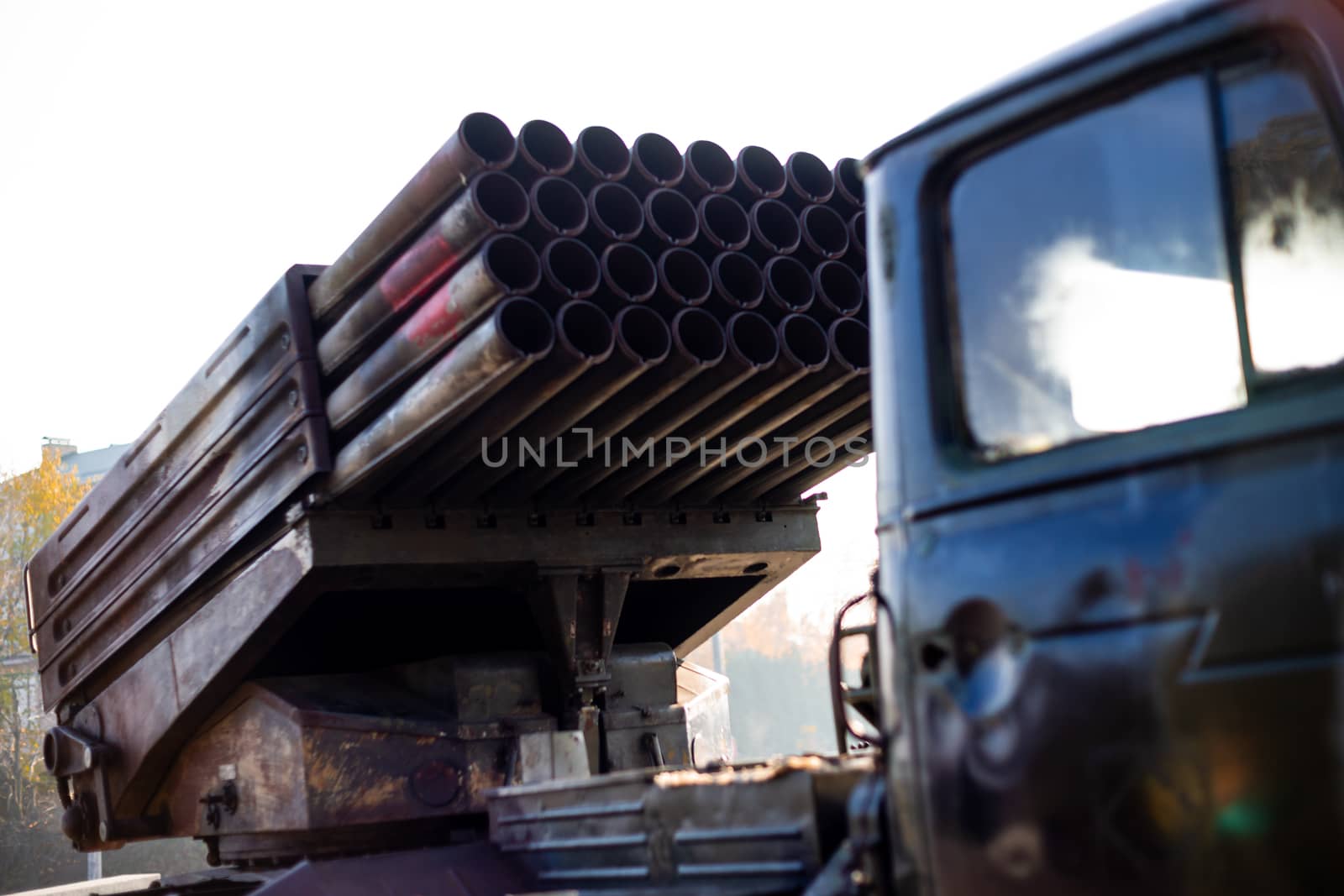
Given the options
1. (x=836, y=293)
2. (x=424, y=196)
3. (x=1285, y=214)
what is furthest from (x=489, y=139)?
(x=1285, y=214)

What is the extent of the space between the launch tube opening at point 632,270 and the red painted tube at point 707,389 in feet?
1.04

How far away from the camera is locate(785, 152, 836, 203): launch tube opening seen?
5309mm

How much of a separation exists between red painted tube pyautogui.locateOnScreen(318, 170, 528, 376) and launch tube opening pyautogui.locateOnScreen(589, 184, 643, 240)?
1.02ft

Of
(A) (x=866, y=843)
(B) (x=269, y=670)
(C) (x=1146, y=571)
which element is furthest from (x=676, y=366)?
(C) (x=1146, y=571)

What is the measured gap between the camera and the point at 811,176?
5.36 m

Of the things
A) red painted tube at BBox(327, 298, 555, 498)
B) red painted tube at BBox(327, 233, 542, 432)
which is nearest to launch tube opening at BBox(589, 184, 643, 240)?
red painted tube at BBox(327, 233, 542, 432)

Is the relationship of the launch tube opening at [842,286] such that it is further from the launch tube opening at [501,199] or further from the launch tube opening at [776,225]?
the launch tube opening at [501,199]

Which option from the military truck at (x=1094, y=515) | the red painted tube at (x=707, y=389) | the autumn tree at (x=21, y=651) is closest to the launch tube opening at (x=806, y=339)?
the red painted tube at (x=707, y=389)

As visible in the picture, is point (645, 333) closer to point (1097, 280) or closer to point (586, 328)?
point (586, 328)

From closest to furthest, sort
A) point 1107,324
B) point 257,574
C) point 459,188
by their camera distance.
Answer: point 1107,324, point 459,188, point 257,574

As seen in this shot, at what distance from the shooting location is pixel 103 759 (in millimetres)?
6195

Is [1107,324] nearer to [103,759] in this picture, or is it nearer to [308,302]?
[308,302]

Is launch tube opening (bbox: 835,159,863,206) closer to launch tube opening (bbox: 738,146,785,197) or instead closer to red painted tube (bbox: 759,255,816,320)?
launch tube opening (bbox: 738,146,785,197)

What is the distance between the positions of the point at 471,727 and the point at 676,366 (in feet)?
5.32
